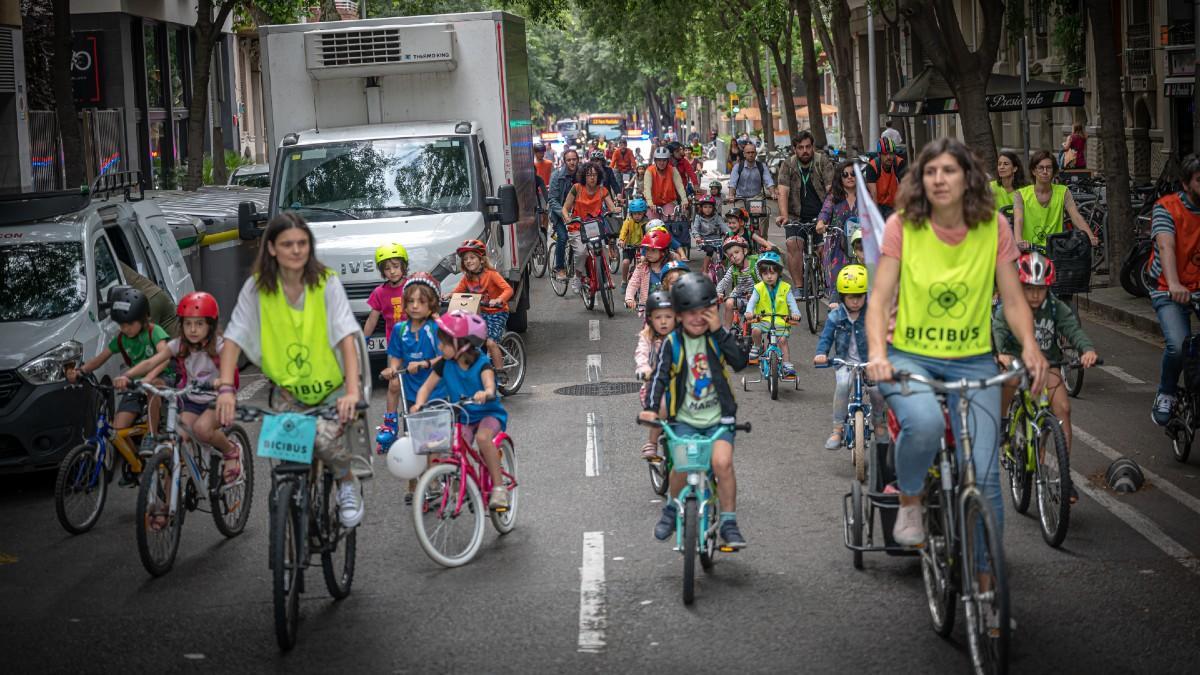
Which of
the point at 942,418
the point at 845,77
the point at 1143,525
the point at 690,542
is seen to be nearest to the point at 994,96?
the point at 845,77

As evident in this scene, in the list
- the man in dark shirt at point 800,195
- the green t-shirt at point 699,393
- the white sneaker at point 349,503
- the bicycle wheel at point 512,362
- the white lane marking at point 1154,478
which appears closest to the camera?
the white sneaker at point 349,503

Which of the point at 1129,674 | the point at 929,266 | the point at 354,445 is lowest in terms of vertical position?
→ the point at 1129,674

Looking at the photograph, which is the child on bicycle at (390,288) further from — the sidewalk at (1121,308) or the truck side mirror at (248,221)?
the sidewalk at (1121,308)

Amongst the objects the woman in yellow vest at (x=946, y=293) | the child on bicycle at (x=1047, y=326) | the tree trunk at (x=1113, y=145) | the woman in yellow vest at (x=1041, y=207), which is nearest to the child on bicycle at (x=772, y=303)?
the woman in yellow vest at (x=1041, y=207)

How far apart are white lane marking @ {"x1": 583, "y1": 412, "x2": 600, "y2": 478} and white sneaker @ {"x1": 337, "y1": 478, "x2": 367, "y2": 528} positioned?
3169 mm

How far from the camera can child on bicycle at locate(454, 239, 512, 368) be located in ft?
43.5

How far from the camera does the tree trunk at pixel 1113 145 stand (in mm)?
19438

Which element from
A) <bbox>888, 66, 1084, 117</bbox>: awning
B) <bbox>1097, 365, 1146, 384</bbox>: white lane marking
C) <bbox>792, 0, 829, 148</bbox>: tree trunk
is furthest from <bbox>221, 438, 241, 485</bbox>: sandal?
<bbox>792, 0, 829, 148</bbox>: tree trunk

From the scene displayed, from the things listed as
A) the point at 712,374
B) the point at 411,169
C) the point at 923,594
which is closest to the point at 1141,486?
the point at 923,594

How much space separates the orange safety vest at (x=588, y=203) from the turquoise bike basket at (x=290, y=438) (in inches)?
527

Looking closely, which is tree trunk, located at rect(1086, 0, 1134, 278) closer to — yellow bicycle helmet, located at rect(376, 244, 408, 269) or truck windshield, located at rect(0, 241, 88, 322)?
yellow bicycle helmet, located at rect(376, 244, 408, 269)

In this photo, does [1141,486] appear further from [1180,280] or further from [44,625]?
[44,625]

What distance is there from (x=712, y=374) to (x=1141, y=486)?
3256mm

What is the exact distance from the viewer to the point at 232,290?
1825 cm
